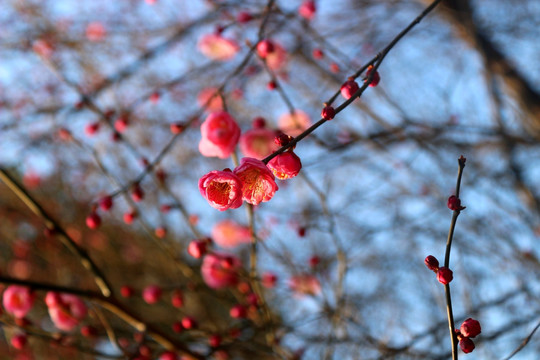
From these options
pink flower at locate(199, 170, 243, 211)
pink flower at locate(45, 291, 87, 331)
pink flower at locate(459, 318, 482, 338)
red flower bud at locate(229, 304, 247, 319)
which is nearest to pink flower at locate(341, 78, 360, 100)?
pink flower at locate(199, 170, 243, 211)

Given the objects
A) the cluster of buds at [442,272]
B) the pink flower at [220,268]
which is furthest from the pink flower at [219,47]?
the cluster of buds at [442,272]

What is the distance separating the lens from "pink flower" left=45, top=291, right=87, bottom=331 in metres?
1.97

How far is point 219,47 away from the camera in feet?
10.1

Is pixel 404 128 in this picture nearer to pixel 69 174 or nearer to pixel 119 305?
pixel 119 305

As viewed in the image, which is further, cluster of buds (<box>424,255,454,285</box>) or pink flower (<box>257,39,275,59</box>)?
pink flower (<box>257,39,275,59</box>)

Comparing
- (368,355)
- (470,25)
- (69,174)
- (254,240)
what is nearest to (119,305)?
(254,240)

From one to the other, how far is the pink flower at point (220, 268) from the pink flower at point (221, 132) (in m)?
0.62

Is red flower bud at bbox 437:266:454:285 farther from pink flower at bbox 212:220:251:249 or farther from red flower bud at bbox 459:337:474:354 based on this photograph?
pink flower at bbox 212:220:251:249

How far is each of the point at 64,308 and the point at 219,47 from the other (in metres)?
1.82

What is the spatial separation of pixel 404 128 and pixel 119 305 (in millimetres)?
1547

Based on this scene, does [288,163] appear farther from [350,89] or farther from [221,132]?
[221,132]

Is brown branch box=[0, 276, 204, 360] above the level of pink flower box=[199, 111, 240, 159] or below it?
below

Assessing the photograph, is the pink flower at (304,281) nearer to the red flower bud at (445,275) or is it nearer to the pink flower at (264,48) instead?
the pink flower at (264,48)

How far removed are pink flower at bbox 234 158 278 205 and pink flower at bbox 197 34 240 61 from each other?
78.2 inches
